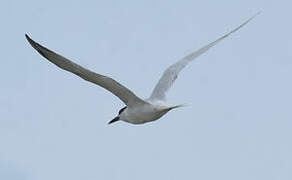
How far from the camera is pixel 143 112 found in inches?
513

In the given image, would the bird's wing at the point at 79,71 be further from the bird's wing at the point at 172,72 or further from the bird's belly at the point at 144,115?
the bird's wing at the point at 172,72

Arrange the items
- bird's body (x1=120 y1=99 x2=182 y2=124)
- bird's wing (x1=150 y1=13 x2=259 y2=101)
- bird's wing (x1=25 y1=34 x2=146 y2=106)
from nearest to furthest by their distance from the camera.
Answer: bird's wing (x1=25 y1=34 x2=146 y2=106)
bird's body (x1=120 y1=99 x2=182 y2=124)
bird's wing (x1=150 y1=13 x2=259 y2=101)

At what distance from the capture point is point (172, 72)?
15.3 m

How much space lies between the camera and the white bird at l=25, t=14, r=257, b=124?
12.1 m

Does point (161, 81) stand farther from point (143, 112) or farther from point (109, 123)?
point (143, 112)

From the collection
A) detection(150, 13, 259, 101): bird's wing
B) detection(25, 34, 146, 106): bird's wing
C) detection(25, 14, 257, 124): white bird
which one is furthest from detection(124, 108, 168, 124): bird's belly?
detection(150, 13, 259, 101): bird's wing

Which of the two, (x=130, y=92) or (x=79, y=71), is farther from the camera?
(x=130, y=92)

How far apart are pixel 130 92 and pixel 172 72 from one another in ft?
8.26

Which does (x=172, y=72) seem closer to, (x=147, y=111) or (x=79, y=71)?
(x=147, y=111)

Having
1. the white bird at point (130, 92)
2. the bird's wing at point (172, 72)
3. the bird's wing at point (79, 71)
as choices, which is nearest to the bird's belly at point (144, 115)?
the white bird at point (130, 92)

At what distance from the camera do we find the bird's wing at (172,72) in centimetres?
1446

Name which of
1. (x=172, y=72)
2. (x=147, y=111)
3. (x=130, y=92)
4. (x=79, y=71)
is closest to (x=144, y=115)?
(x=147, y=111)

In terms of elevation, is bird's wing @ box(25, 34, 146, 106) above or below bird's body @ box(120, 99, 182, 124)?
above

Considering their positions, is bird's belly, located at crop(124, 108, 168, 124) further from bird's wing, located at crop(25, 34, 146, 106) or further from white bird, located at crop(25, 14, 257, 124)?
bird's wing, located at crop(25, 34, 146, 106)
